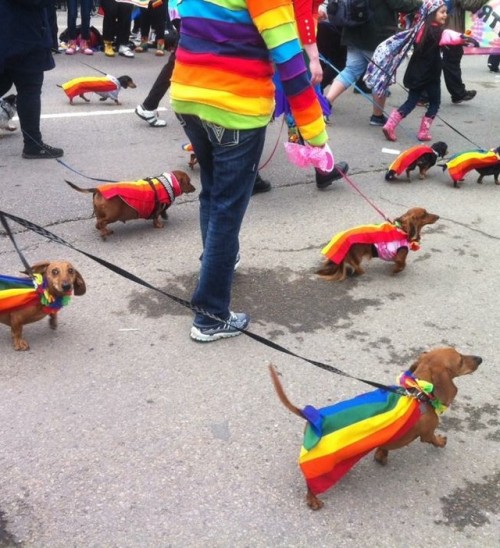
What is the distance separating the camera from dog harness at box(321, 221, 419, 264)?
12.7 ft

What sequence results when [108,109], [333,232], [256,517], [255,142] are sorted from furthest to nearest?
[108,109]
[333,232]
[255,142]
[256,517]

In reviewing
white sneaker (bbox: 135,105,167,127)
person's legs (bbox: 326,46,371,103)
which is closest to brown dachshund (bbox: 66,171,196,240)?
white sneaker (bbox: 135,105,167,127)

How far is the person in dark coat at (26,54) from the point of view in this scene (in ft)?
16.3

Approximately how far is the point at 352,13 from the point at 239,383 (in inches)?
203

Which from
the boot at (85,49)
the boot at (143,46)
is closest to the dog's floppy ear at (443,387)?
the boot at (85,49)

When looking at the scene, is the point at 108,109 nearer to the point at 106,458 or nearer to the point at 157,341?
the point at 157,341

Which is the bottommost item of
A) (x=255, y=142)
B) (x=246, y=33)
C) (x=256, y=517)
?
(x=256, y=517)

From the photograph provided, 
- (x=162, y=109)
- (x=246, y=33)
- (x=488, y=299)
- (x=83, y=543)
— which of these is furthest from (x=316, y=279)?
(x=162, y=109)

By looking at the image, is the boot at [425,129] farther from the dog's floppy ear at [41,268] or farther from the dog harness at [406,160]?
the dog's floppy ear at [41,268]

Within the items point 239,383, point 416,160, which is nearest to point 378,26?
point 416,160

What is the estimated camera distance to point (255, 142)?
288 cm

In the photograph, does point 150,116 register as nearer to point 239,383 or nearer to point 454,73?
point 454,73

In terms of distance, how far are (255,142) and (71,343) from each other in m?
1.33

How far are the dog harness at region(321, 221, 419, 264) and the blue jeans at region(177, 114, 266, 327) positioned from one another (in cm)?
92
